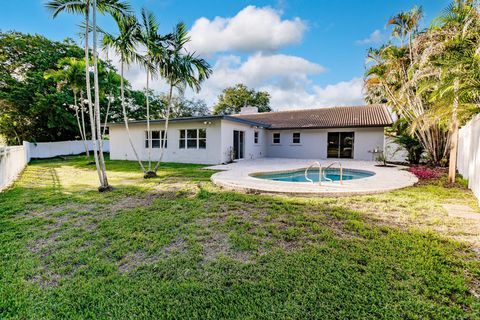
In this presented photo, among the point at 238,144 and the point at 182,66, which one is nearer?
the point at 182,66

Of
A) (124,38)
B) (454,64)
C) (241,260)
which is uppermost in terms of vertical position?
(124,38)

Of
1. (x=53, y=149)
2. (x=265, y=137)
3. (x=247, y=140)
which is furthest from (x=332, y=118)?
(x=53, y=149)

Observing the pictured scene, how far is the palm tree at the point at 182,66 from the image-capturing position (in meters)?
9.28

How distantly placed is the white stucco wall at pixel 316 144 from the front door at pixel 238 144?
4.04m

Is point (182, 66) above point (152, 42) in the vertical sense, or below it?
below

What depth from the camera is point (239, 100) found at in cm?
4381

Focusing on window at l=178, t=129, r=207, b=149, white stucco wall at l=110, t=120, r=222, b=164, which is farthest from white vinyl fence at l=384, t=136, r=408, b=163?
window at l=178, t=129, r=207, b=149

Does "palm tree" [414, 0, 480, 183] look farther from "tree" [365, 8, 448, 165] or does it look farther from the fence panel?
the fence panel

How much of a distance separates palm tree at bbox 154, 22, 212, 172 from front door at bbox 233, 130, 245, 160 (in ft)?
21.2

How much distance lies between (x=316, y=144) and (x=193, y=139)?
9.64 m

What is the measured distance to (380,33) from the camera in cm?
1420

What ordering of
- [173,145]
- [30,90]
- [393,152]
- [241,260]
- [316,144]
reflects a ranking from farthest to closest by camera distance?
[30,90] → [316,144] → [173,145] → [393,152] → [241,260]

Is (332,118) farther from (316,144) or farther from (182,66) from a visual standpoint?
(182,66)

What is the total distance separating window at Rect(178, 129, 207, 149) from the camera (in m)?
15.5
